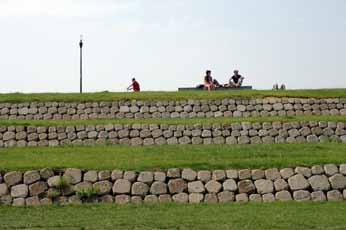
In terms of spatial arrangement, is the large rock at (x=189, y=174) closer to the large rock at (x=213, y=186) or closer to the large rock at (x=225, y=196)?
the large rock at (x=213, y=186)

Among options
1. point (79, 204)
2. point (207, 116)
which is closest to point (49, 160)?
point (79, 204)

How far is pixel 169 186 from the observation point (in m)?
13.5

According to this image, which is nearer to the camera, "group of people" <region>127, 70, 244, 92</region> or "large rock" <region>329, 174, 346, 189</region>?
"large rock" <region>329, 174, 346, 189</region>

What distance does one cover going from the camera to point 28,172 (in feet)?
44.6

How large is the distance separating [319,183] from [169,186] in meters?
3.09

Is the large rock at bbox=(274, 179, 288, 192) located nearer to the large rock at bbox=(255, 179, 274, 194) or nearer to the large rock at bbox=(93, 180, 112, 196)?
the large rock at bbox=(255, 179, 274, 194)

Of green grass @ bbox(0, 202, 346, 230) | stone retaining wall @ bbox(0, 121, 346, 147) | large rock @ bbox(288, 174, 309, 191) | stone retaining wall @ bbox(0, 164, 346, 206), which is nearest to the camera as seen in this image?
green grass @ bbox(0, 202, 346, 230)

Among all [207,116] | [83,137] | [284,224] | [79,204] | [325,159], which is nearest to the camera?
[284,224]

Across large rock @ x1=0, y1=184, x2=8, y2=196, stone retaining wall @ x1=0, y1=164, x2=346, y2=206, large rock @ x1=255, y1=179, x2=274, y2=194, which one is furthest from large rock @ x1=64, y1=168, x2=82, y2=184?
large rock @ x1=255, y1=179, x2=274, y2=194

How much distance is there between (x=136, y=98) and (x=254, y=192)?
12818 millimetres

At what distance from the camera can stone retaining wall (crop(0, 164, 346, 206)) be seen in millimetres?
13280

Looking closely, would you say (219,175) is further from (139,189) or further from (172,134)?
(172,134)

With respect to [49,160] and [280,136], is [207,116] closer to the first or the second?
[280,136]

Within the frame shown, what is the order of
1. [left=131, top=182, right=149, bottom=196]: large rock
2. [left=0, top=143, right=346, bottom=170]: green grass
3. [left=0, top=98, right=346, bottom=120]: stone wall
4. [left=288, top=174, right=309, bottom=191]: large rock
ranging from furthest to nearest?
[left=0, top=98, right=346, bottom=120]: stone wall
[left=0, top=143, right=346, bottom=170]: green grass
[left=288, top=174, right=309, bottom=191]: large rock
[left=131, top=182, right=149, bottom=196]: large rock
